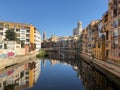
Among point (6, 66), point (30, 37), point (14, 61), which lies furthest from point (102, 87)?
point (30, 37)

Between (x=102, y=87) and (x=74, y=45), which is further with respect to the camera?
(x=74, y=45)

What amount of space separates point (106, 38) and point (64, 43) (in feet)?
429

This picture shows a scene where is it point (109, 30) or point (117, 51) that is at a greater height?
point (109, 30)

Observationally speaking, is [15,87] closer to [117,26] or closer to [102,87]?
[102,87]

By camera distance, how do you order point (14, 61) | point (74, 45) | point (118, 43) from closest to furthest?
1. point (118, 43)
2. point (14, 61)
3. point (74, 45)

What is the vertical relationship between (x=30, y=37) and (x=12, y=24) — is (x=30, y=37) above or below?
below

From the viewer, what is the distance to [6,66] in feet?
148

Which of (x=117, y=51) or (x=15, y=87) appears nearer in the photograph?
(x=15, y=87)

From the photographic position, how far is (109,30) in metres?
43.8

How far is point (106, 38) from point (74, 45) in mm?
104366

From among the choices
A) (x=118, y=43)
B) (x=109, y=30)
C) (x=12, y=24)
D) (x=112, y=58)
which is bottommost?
(x=112, y=58)

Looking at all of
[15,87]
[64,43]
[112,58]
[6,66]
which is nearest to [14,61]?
[6,66]

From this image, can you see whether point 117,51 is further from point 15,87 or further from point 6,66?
point 6,66

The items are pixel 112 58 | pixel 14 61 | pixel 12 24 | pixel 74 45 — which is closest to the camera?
pixel 112 58
